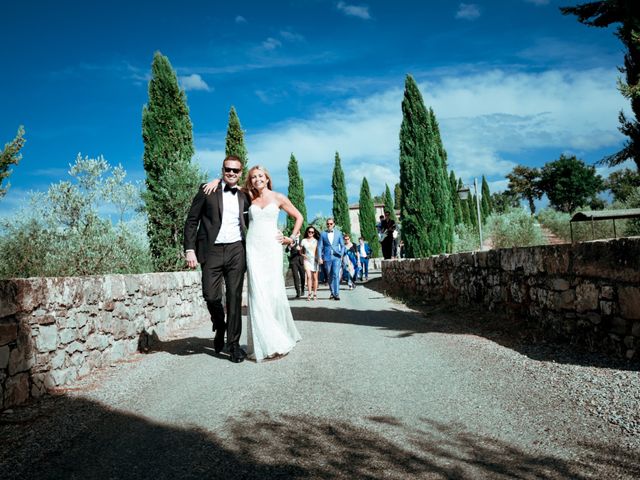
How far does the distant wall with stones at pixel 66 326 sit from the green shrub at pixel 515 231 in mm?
21717

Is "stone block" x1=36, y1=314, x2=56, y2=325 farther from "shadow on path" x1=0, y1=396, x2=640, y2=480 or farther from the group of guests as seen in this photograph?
the group of guests

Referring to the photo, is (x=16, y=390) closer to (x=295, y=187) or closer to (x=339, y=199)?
(x=295, y=187)

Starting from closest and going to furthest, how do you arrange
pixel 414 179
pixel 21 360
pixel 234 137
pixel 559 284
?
pixel 21 360 → pixel 559 284 → pixel 414 179 → pixel 234 137

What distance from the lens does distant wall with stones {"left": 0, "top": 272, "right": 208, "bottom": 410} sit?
3812 millimetres

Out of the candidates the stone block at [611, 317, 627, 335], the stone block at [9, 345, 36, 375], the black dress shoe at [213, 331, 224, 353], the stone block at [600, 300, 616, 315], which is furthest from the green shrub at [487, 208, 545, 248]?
the stone block at [9, 345, 36, 375]

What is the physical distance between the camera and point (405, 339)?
20.5 ft

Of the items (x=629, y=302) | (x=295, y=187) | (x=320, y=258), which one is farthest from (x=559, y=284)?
(x=295, y=187)

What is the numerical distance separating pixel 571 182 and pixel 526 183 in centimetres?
586

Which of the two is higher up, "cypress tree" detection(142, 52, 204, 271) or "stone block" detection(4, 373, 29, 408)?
"cypress tree" detection(142, 52, 204, 271)

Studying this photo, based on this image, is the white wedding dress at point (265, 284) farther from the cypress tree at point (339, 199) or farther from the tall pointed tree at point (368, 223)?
the tall pointed tree at point (368, 223)

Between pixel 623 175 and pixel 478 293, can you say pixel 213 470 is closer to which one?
pixel 478 293

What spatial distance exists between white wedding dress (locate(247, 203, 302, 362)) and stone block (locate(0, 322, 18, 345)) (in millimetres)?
2260

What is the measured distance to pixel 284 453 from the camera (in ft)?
8.70

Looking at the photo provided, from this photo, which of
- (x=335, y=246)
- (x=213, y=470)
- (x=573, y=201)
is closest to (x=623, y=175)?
(x=573, y=201)
